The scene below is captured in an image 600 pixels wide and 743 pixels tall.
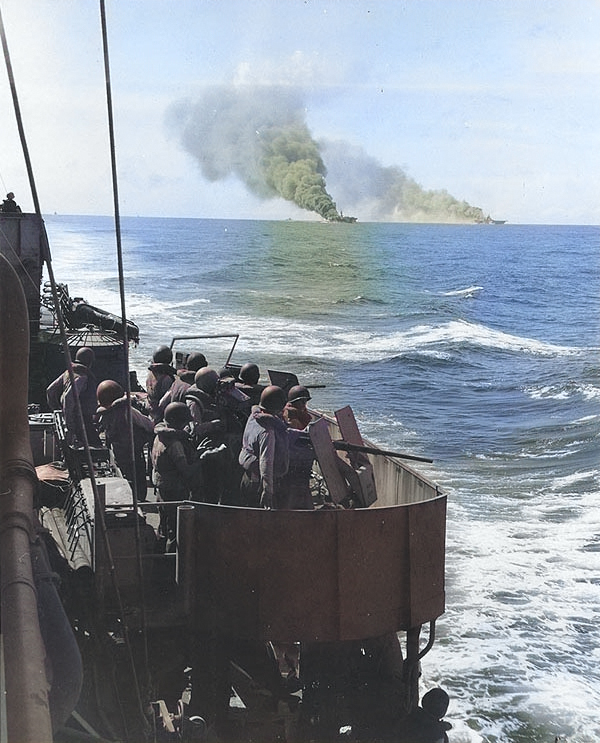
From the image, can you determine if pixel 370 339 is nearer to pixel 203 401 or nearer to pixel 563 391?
pixel 563 391

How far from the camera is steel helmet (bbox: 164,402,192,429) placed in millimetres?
8453

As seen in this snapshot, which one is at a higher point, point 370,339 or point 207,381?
point 207,381

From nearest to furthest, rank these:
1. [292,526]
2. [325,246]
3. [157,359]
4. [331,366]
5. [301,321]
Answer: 1. [292,526]
2. [157,359]
3. [331,366]
4. [301,321]
5. [325,246]

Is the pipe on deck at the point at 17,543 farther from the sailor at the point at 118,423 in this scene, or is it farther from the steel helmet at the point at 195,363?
the steel helmet at the point at 195,363

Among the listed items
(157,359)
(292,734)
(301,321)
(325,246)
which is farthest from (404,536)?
(325,246)

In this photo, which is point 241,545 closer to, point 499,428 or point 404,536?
point 404,536

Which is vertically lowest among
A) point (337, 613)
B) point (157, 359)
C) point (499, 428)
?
point (499, 428)

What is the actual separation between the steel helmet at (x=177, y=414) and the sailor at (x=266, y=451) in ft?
1.94

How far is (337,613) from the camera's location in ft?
27.0

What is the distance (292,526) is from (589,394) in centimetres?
2781

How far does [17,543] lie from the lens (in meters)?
5.24

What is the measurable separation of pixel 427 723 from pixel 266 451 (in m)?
3.04

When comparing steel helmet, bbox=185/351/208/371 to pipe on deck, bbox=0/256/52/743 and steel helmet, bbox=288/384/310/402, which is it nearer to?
steel helmet, bbox=288/384/310/402

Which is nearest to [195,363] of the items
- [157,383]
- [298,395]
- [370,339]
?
[157,383]
